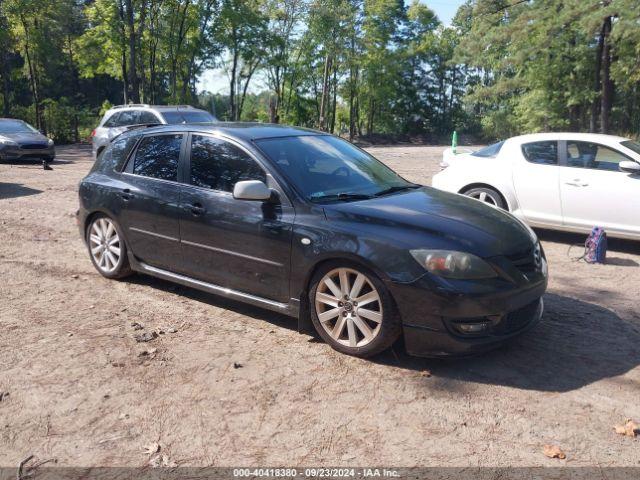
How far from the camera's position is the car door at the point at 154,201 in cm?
549

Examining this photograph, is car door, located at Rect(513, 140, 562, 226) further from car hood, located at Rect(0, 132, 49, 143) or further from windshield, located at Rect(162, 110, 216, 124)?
car hood, located at Rect(0, 132, 49, 143)

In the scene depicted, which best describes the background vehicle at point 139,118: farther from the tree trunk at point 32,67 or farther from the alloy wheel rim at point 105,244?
the tree trunk at point 32,67

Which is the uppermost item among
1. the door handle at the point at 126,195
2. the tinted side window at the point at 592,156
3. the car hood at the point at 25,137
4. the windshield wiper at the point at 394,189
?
the car hood at the point at 25,137

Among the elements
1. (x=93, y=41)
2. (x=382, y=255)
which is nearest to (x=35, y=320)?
(x=382, y=255)

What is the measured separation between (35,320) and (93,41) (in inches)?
1271

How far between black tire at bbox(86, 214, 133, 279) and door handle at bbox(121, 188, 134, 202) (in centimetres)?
33

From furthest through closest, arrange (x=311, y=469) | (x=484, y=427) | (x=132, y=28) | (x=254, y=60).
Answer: (x=254, y=60) → (x=132, y=28) → (x=484, y=427) → (x=311, y=469)

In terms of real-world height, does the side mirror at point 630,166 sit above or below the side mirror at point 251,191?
above

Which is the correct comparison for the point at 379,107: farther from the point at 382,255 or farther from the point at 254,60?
the point at 382,255

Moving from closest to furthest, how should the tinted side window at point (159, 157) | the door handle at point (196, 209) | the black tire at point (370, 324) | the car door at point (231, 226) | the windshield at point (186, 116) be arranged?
the black tire at point (370, 324), the car door at point (231, 226), the door handle at point (196, 209), the tinted side window at point (159, 157), the windshield at point (186, 116)

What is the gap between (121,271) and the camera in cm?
622

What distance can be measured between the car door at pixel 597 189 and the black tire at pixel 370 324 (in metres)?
4.69

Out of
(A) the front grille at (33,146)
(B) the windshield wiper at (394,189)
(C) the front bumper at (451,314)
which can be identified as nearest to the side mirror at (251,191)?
(B) the windshield wiper at (394,189)

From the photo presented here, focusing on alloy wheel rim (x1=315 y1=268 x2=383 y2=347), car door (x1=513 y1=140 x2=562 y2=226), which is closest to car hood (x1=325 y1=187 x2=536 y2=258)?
alloy wheel rim (x1=315 y1=268 x2=383 y2=347)
